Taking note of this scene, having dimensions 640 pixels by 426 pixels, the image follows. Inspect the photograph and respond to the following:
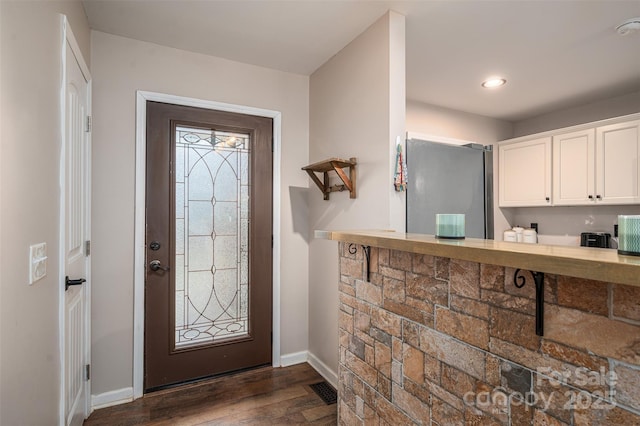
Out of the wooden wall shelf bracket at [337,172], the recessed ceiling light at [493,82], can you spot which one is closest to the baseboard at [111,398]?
the wooden wall shelf bracket at [337,172]

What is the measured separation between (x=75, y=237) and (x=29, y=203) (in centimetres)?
82

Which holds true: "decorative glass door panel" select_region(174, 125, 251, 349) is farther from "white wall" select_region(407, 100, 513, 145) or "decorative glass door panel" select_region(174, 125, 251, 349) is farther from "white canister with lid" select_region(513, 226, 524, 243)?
"white canister with lid" select_region(513, 226, 524, 243)

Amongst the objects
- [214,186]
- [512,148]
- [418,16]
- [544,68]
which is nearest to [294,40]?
[418,16]

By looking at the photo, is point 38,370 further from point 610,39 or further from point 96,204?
point 610,39

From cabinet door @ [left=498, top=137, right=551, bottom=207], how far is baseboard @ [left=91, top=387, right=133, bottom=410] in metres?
4.19

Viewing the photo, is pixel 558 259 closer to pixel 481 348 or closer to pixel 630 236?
pixel 630 236

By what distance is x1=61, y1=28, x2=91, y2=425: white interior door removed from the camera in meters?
Result: 1.68

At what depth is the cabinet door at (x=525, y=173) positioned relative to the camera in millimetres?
3596

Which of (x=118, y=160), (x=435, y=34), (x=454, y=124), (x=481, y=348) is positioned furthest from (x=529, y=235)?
(x=118, y=160)

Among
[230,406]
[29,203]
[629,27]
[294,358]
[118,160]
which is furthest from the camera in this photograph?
[294,358]

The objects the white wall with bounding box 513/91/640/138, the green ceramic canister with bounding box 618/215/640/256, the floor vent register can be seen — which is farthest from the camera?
the white wall with bounding box 513/91/640/138

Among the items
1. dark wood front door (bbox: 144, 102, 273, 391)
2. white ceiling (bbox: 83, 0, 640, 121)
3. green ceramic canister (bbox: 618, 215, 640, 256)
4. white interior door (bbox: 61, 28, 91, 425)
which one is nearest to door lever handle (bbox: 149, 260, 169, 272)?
dark wood front door (bbox: 144, 102, 273, 391)

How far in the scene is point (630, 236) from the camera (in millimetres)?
767

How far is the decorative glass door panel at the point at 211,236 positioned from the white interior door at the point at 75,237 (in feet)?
1.95
